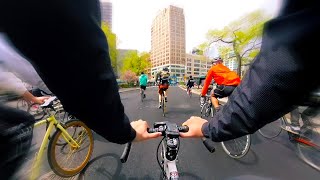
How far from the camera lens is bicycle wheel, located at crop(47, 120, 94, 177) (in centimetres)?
279

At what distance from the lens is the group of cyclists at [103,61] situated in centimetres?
55

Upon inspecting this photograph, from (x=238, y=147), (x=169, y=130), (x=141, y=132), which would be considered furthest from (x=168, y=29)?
(x=141, y=132)

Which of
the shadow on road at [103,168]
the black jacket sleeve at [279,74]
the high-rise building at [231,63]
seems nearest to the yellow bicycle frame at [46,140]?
the shadow on road at [103,168]

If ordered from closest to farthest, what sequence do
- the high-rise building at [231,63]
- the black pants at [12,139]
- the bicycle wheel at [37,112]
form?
the black pants at [12,139]
the bicycle wheel at [37,112]
the high-rise building at [231,63]

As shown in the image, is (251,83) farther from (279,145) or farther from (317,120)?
(279,145)

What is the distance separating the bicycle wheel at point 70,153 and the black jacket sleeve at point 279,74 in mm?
2619

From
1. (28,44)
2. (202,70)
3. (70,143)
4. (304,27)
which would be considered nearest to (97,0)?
(28,44)

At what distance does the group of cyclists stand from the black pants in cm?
73

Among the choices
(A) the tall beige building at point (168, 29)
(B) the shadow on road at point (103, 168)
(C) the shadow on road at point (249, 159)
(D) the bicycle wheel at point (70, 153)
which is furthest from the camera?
(C) the shadow on road at point (249, 159)

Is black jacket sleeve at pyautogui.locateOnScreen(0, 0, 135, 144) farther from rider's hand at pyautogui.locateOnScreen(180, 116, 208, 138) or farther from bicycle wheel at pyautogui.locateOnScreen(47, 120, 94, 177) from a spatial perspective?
bicycle wheel at pyautogui.locateOnScreen(47, 120, 94, 177)

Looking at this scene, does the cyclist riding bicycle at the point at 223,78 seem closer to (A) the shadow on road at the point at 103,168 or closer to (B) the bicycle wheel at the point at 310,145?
(B) the bicycle wheel at the point at 310,145

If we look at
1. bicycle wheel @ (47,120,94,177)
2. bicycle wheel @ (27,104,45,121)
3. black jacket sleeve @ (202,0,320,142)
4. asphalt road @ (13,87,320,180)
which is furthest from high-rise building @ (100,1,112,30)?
bicycle wheel @ (27,104,45,121)

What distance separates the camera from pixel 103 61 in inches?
25.7

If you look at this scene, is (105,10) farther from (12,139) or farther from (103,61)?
(12,139)
